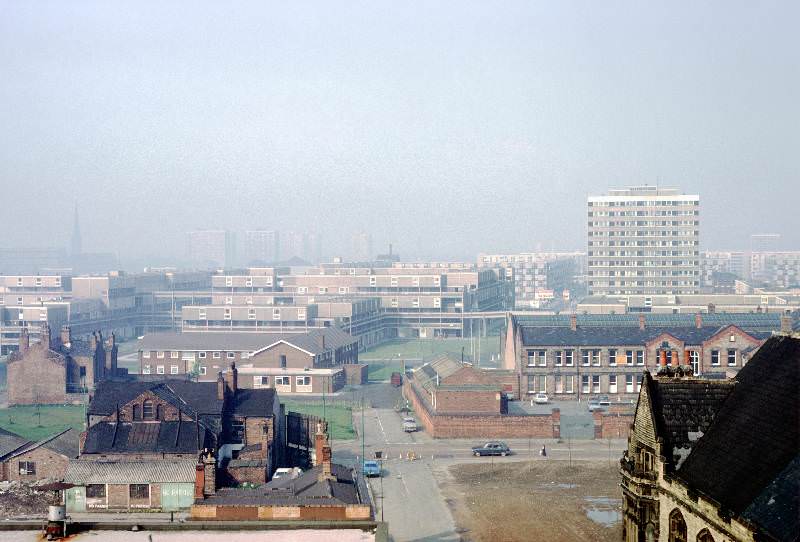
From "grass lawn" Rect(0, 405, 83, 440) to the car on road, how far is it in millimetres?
22622

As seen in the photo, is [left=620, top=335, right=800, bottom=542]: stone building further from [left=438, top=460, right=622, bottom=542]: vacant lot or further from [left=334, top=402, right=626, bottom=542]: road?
[left=334, top=402, right=626, bottom=542]: road

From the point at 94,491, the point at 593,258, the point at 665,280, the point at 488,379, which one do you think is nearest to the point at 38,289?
the point at 593,258

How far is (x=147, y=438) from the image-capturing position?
177ft

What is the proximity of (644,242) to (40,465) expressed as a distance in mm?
132574

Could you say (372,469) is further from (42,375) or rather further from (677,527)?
(42,375)

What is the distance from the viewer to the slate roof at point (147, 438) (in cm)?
5322

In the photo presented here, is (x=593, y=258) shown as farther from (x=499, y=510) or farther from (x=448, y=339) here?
(x=499, y=510)

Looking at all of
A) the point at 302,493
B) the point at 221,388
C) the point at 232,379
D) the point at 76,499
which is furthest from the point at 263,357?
the point at 302,493

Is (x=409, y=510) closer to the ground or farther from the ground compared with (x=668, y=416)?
closer to the ground

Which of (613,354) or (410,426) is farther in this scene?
(613,354)

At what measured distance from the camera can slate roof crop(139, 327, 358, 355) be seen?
9812cm

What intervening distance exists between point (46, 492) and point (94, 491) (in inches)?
140

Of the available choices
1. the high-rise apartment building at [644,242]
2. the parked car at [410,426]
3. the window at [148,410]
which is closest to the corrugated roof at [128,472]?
the window at [148,410]

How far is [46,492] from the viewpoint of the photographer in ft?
170
